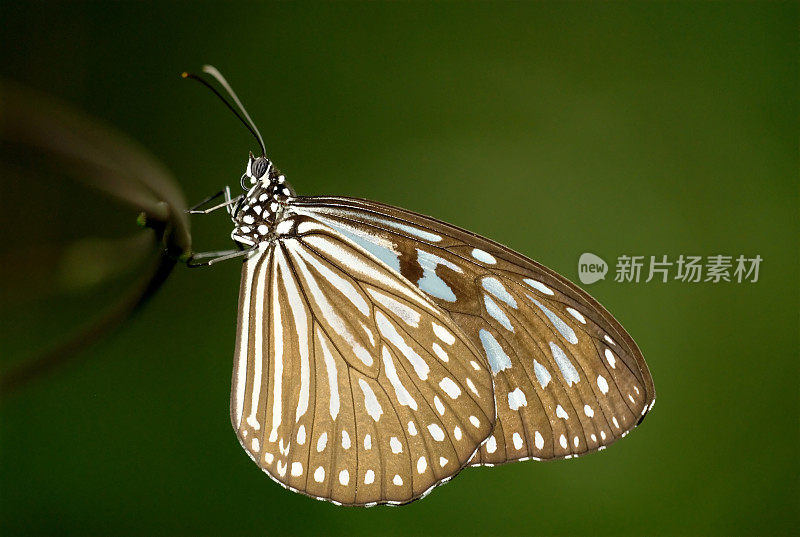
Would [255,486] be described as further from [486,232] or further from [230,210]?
[486,232]

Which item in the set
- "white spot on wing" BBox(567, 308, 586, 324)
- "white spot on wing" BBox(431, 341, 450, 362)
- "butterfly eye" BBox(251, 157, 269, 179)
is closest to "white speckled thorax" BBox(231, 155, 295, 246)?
"butterfly eye" BBox(251, 157, 269, 179)

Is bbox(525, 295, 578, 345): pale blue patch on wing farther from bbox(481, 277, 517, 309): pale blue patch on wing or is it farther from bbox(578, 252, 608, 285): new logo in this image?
bbox(578, 252, 608, 285): new logo

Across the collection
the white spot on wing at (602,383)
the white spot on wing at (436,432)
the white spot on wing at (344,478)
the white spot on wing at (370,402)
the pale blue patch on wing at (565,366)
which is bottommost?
the white spot on wing at (344,478)

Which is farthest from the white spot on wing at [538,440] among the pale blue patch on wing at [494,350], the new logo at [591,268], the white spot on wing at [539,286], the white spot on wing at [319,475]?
the new logo at [591,268]

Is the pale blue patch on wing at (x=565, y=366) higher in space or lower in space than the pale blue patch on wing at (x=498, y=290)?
lower

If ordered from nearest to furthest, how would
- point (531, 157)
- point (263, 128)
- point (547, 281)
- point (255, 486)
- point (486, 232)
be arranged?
point (547, 281) < point (255, 486) < point (263, 128) < point (486, 232) < point (531, 157)

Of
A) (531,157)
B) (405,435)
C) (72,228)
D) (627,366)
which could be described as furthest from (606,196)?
(72,228)

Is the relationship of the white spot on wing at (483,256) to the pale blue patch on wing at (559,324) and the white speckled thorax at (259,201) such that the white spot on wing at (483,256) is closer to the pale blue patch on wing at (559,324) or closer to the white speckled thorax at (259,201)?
the pale blue patch on wing at (559,324)
